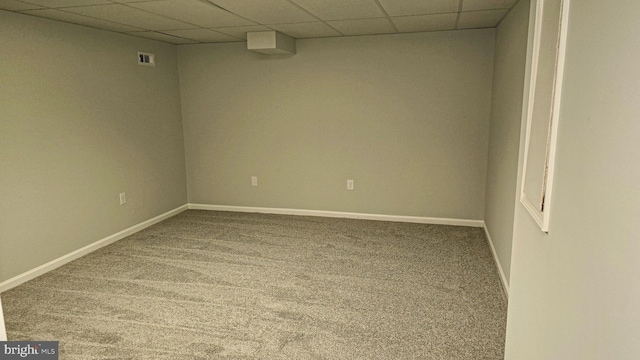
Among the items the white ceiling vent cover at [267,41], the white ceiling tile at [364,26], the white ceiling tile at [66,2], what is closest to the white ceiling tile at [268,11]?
the white ceiling tile at [364,26]

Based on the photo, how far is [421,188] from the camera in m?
4.77

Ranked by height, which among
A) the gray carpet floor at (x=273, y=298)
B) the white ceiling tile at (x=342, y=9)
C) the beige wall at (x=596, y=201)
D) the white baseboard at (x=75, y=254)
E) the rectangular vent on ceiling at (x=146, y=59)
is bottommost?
the gray carpet floor at (x=273, y=298)

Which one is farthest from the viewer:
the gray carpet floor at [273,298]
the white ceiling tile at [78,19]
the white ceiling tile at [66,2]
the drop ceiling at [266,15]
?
the white ceiling tile at [78,19]

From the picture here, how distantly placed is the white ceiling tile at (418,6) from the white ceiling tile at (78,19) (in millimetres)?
2381

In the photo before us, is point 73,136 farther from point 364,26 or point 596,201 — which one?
point 596,201

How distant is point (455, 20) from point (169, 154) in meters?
3.53

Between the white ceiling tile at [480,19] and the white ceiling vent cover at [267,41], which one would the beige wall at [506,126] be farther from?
the white ceiling vent cover at [267,41]

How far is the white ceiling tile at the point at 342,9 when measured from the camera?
298 centimetres

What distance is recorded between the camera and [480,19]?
12.2 feet

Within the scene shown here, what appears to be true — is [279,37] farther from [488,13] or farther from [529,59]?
[529,59]

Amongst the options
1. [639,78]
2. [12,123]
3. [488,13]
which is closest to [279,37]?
[488,13]

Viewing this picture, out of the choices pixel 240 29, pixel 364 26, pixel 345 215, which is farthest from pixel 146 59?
pixel 345 215

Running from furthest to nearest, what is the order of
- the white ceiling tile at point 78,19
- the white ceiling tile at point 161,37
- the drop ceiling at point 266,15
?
the white ceiling tile at point 161,37 → the white ceiling tile at point 78,19 → the drop ceiling at point 266,15

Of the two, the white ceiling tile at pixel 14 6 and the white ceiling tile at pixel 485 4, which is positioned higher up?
the white ceiling tile at pixel 485 4
